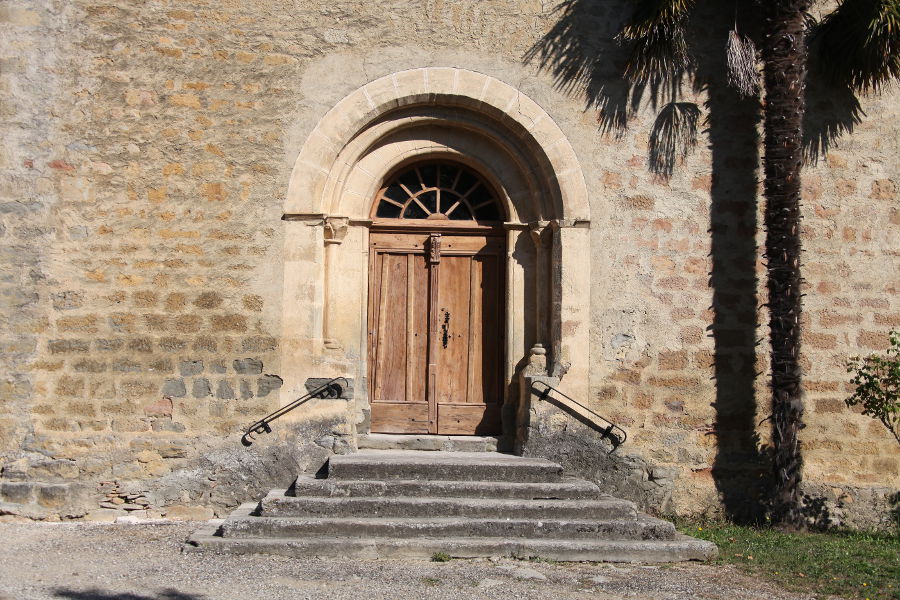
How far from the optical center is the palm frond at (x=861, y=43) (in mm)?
7965

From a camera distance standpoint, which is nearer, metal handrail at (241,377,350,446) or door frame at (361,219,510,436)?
metal handrail at (241,377,350,446)

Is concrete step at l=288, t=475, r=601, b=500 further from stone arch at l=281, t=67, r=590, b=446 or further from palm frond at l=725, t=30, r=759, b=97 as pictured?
palm frond at l=725, t=30, r=759, b=97

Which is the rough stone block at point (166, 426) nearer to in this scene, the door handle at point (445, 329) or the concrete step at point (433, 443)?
the concrete step at point (433, 443)

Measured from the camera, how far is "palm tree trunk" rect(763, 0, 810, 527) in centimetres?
798

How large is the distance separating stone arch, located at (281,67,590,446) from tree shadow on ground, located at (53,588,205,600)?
9.27ft

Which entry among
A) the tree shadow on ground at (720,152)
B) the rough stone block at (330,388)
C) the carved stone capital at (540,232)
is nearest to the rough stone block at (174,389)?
the rough stone block at (330,388)

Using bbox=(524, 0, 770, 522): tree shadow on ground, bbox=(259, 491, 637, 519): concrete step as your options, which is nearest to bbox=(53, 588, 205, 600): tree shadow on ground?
bbox=(259, 491, 637, 519): concrete step

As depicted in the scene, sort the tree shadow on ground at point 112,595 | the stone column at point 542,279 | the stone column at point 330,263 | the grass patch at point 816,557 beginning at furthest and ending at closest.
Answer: the stone column at point 542,279 → the stone column at point 330,263 → the grass patch at point 816,557 → the tree shadow on ground at point 112,595

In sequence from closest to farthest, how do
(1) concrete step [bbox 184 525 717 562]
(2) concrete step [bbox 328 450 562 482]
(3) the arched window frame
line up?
1. (1) concrete step [bbox 184 525 717 562]
2. (2) concrete step [bbox 328 450 562 482]
3. (3) the arched window frame

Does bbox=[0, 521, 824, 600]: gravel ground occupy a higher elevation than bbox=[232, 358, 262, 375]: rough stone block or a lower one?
lower

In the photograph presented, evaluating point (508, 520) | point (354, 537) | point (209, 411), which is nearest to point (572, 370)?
point (508, 520)

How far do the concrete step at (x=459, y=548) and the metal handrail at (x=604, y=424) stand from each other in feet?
5.06

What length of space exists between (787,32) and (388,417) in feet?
17.5

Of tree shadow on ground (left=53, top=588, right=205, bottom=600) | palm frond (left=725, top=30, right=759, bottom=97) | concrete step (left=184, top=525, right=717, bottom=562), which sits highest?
palm frond (left=725, top=30, right=759, bottom=97)
